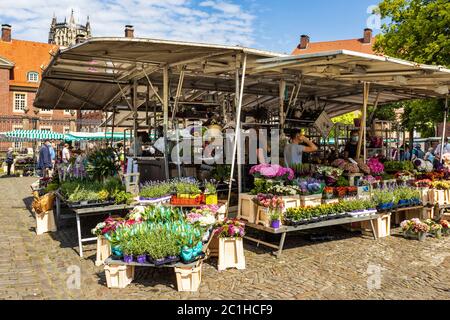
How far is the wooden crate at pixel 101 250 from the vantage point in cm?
564

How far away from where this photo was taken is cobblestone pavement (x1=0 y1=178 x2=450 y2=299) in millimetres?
4629

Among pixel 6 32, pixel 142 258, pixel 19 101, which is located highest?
pixel 6 32

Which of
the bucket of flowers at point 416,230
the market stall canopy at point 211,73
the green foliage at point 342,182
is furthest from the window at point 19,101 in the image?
the bucket of flowers at point 416,230

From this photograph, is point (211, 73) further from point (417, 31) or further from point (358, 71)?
point (417, 31)

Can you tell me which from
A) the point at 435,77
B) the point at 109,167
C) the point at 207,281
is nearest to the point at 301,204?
the point at 207,281

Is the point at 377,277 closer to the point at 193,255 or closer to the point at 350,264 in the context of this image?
the point at 350,264

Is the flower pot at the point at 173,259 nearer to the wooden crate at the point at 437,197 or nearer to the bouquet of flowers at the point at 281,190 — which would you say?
the bouquet of flowers at the point at 281,190

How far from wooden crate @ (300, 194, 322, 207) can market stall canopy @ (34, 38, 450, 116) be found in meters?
2.19

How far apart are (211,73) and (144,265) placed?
16.0 ft

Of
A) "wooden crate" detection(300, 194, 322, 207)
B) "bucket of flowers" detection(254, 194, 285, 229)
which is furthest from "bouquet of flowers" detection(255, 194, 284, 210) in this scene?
"wooden crate" detection(300, 194, 322, 207)

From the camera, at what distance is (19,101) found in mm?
47156

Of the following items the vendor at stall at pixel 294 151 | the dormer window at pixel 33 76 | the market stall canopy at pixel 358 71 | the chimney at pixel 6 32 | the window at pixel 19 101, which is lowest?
the vendor at stall at pixel 294 151

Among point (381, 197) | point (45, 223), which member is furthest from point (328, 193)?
point (45, 223)

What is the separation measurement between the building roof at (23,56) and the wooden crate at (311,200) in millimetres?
47791
